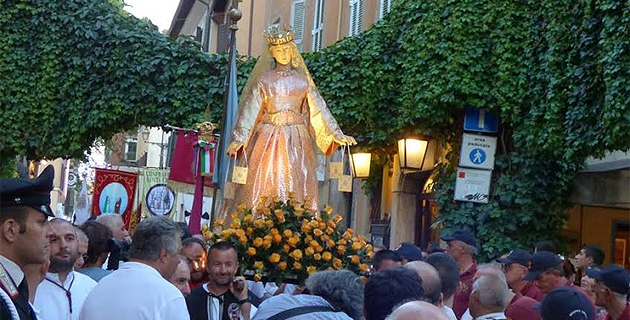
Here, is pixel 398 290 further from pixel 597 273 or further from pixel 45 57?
pixel 45 57

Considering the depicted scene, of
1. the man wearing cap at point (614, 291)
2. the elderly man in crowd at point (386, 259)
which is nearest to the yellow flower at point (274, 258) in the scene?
the elderly man in crowd at point (386, 259)

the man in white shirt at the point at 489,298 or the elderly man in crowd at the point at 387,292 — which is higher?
the elderly man in crowd at the point at 387,292

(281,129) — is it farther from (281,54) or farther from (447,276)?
(447,276)

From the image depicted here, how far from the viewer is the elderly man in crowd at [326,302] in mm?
4371

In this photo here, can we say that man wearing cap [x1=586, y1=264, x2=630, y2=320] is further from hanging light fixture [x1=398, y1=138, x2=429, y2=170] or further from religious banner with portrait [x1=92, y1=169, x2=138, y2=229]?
religious banner with portrait [x1=92, y1=169, x2=138, y2=229]

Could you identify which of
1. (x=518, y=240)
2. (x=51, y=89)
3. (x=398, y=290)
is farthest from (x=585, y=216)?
(x=398, y=290)

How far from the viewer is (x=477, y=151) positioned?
13539 mm

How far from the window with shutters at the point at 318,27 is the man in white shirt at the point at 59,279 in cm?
1661

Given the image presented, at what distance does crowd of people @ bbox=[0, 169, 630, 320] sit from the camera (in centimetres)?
372

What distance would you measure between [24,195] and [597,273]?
417 cm

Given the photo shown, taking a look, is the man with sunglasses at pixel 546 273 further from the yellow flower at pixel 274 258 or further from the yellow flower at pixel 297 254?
the yellow flower at pixel 274 258

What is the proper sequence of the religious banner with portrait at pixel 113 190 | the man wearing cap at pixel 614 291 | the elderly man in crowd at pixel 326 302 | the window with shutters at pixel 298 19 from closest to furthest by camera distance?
the elderly man in crowd at pixel 326 302 < the man wearing cap at pixel 614 291 < the religious banner with portrait at pixel 113 190 < the window with shutters at pixel 298 19

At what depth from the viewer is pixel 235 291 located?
615 cm

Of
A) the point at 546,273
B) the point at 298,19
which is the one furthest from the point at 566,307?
the point at 298,19
